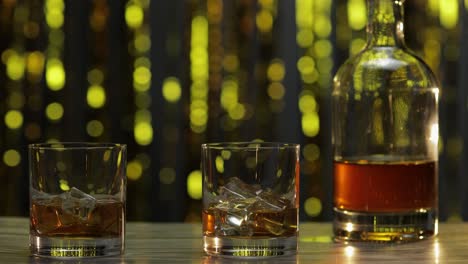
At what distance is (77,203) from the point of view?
2.90ft

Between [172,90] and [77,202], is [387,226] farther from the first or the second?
[172,90]

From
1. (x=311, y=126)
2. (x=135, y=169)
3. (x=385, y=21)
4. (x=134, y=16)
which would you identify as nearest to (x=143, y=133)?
(x=135, y=169)

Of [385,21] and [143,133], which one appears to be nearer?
[385,21]

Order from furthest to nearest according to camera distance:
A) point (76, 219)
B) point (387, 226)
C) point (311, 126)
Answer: point (311, 126), point (387, 226), point (76, 219)

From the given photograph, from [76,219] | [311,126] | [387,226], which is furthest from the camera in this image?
[311,126]

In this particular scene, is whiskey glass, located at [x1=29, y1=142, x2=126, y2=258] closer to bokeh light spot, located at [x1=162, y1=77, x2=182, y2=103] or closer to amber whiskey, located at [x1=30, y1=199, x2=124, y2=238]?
amber whiskey, located at [x1=30, y1=199, x2=124, y2=238]

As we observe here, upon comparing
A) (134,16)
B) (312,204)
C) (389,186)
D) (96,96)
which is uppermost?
(134,16)

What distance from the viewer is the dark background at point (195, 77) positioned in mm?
2725

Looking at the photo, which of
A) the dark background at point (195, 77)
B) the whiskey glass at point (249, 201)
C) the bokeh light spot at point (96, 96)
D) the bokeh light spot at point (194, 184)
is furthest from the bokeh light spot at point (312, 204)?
the whiskey glass at point (249, 201)

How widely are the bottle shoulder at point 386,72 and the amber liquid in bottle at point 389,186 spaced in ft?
0.31

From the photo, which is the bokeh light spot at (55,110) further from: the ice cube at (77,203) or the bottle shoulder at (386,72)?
the ice cube at (77,203)

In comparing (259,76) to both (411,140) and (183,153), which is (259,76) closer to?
(183,153)

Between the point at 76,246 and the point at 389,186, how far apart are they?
1.27ft

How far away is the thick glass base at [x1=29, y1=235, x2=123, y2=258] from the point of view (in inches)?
35.0
